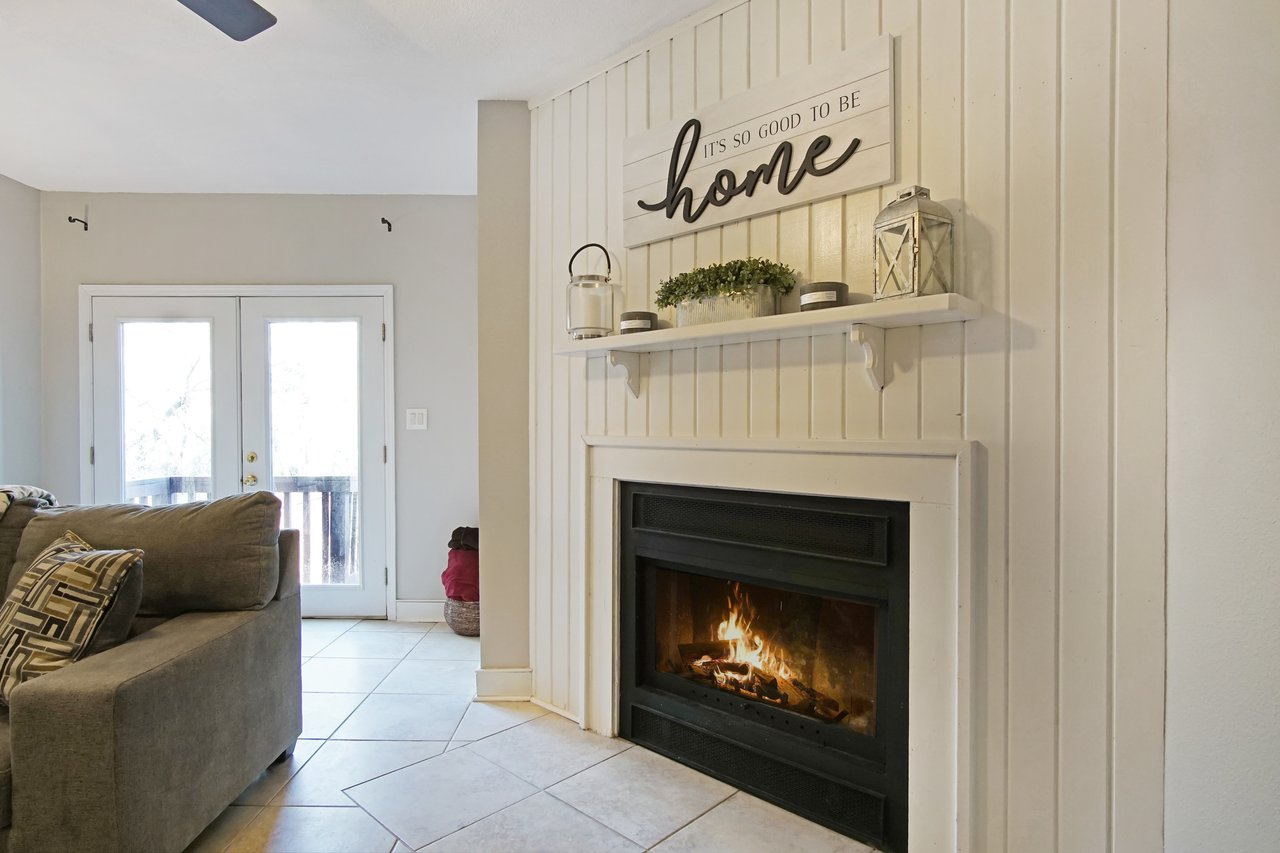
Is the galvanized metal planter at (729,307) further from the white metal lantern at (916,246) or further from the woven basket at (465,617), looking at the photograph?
the woven basket at (465,617)

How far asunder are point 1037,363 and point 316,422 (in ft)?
12.6

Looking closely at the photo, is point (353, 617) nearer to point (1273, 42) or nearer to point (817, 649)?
point (817, 649)

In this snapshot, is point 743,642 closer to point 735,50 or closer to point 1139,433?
point 1139,433

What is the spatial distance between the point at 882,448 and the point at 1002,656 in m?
0.55

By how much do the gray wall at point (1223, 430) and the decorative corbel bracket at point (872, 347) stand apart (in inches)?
23.0

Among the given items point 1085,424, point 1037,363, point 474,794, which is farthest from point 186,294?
point 1085,424

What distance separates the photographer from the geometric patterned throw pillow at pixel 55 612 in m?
1.66

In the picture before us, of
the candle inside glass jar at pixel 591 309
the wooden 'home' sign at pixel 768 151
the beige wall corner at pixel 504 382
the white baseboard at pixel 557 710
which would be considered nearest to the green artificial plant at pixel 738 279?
the wooden 'home' sign at pixel 768 151

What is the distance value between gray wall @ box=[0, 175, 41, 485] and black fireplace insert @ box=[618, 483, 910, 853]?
12.4 ft

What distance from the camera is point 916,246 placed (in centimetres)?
157

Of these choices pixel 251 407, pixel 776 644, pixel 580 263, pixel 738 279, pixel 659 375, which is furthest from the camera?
pixel 251 407

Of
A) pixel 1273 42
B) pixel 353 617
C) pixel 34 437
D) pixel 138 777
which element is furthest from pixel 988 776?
pixel 34 437

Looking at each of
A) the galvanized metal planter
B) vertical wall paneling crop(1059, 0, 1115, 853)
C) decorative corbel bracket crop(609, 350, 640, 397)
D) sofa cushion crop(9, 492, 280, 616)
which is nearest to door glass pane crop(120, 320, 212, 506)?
sofa cushion crop(9, 492, 280, 616)

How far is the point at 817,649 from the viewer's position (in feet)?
6.68
